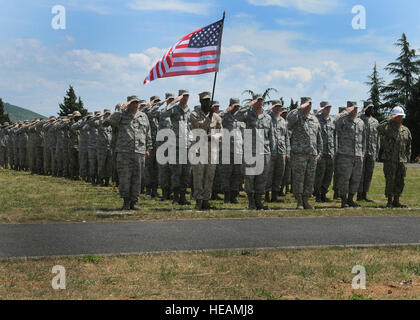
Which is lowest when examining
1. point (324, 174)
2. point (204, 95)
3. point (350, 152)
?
point (324, 174)

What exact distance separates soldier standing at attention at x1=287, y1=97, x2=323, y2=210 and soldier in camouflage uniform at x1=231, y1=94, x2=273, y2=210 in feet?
2.03

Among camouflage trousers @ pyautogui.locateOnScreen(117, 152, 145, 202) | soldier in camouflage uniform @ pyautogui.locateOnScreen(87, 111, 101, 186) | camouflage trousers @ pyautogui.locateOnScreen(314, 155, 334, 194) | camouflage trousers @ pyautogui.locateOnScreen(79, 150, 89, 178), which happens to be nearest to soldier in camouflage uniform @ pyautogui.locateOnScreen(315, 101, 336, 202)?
camouflage trousers @ pyautogui.locateOnScreen(314, 155, 334, 194)

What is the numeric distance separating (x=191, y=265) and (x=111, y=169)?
45.1ft

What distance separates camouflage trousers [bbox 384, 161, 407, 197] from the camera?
1422 cm

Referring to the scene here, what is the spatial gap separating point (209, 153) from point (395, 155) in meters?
4.94

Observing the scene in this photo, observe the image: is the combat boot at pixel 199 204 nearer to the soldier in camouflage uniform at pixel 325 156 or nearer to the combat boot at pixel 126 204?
the combat boot at pixel 126 204

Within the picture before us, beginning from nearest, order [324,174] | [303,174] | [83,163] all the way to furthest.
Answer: [303,174], [324,174], [83,163]

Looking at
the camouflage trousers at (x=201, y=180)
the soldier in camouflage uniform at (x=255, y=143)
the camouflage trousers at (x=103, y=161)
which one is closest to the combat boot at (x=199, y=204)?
the camouflage trousers at (x=201, y=180)

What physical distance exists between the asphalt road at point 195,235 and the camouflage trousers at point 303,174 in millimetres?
2207

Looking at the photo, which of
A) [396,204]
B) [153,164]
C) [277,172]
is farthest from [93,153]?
[396,204]

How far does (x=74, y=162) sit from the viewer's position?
2361cm

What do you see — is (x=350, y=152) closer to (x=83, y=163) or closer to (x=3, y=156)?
(x=83, y=163)

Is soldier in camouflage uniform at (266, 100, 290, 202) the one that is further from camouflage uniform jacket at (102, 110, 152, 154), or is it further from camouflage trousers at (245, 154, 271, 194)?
camouflage uniform jacket at (102, 110, 152, 154)

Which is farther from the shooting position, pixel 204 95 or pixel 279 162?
pixel 279 162
